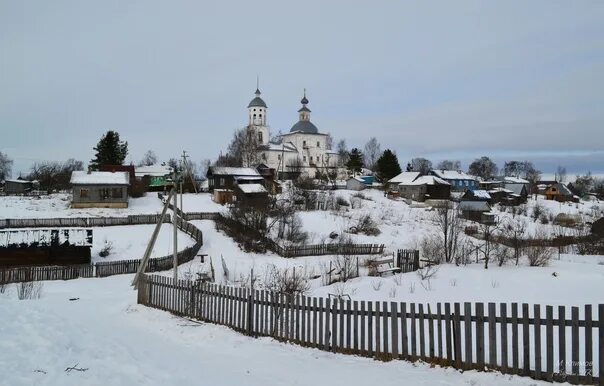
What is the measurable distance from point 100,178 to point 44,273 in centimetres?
3081

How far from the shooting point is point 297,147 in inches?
4326

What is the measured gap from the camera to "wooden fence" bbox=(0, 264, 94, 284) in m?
23.7

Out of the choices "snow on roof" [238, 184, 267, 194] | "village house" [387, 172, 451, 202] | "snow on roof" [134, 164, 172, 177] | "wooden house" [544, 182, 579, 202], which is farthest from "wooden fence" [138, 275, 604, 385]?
"wooden house" [544, 182, 579, 202]

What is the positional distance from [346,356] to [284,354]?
1.41 m

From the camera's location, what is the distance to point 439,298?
53.9ft

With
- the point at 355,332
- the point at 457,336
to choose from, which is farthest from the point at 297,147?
the point at 457,336

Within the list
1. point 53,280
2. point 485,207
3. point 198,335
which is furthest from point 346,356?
point 485,207

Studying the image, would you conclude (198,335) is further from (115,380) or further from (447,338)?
(447,338)

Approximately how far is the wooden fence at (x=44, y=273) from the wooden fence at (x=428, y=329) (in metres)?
15.3

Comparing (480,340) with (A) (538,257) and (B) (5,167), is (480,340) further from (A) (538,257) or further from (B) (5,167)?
(B) (5,167)

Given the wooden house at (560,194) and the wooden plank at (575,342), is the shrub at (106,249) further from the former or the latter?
the wooden house at (560,194)

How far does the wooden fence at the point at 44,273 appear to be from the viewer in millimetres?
23672

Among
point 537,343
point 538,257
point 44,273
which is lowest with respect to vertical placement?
point 44,273

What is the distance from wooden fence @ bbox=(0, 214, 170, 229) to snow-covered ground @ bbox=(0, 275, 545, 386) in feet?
110
